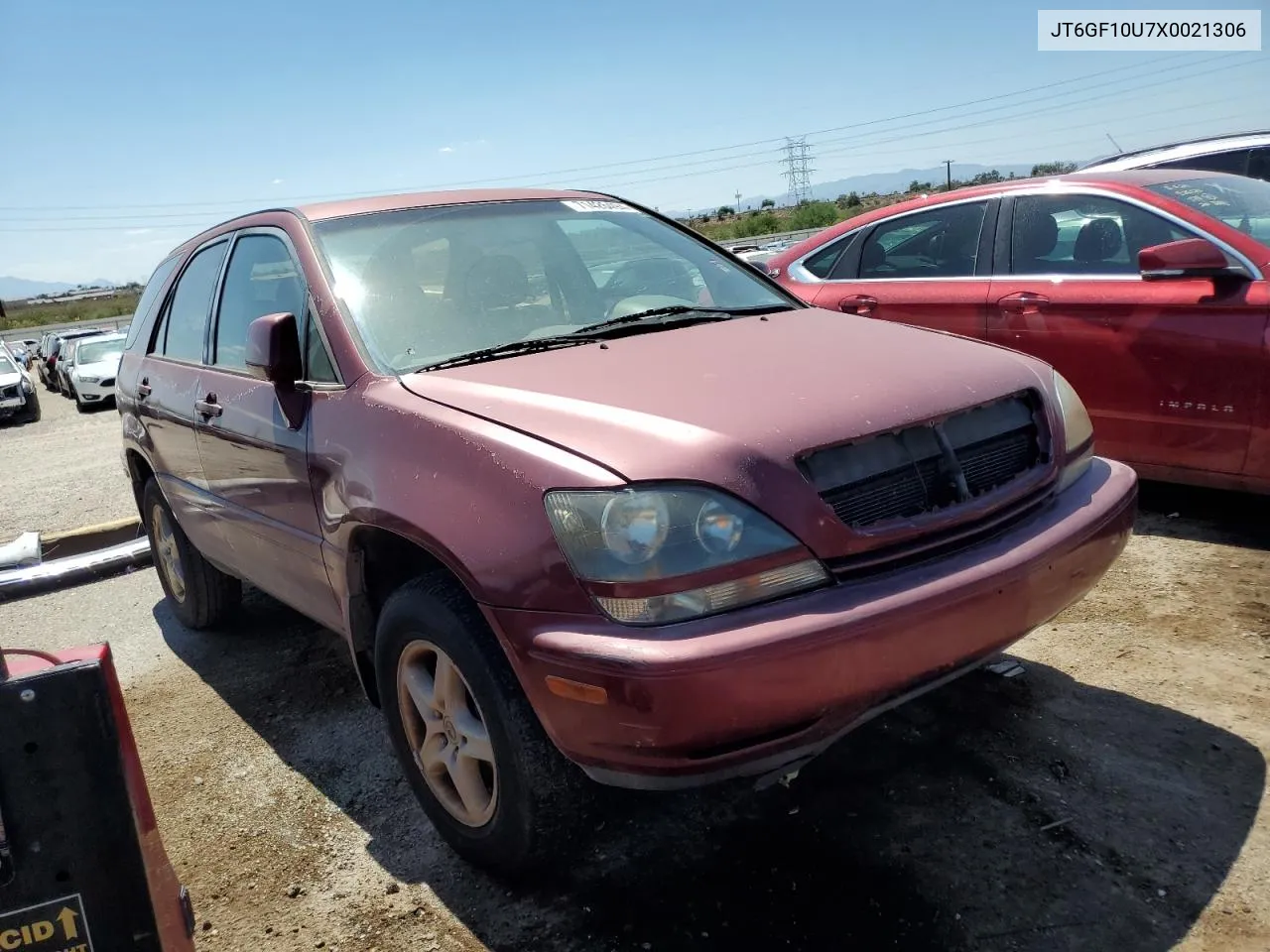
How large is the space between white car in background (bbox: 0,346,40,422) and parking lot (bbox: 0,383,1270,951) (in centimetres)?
1714

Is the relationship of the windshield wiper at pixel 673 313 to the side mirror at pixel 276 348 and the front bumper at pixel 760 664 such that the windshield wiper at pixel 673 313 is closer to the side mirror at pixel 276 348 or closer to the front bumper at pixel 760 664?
the side mirror at pixel 276 348

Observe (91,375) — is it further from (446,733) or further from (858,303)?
(446,733)

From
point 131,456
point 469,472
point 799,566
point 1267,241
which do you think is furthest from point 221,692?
point 1267,241

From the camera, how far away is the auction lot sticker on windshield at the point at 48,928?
1.63 meters

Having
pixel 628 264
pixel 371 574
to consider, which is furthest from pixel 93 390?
pixel 371 574

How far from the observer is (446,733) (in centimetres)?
265

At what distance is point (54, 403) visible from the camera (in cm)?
2334

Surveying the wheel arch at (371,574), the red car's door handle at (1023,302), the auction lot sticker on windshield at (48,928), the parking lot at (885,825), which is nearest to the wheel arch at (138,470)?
the parking lot at (885,825)

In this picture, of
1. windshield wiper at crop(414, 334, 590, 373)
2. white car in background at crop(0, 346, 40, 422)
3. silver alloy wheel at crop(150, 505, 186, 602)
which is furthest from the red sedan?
white car in background at crop(0, 346, 40, 422)

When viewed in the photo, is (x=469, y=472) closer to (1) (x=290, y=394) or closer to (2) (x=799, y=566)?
(2) (x=799, y=566)

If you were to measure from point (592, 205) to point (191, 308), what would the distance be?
5.95 feet

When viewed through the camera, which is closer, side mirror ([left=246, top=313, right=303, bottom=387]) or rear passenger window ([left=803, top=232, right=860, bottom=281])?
side mirror ([left=246, top=313, right=303, bottom=387])

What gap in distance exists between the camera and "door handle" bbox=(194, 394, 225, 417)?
3604 millimetres

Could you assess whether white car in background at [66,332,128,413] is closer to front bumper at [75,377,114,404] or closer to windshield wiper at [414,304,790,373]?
front bumper at [75,377,114,404]
